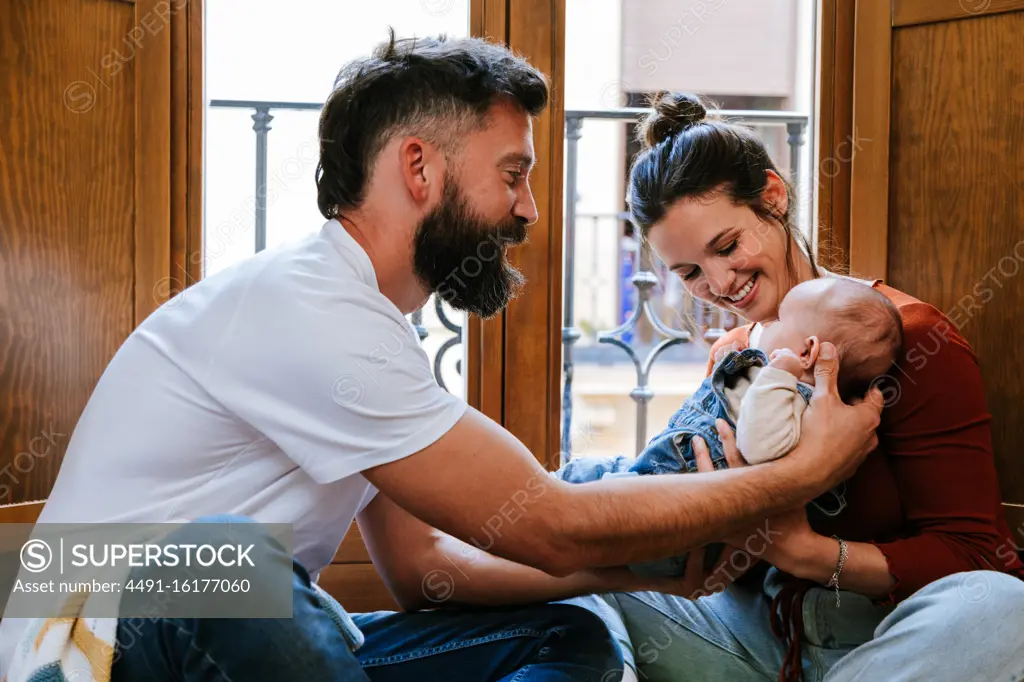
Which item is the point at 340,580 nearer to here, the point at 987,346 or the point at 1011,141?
the point at 987,346

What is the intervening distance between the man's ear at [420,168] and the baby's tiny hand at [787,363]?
56 cm

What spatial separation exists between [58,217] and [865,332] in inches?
60.3

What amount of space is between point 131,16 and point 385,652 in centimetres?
137

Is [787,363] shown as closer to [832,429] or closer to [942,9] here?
[832,429]

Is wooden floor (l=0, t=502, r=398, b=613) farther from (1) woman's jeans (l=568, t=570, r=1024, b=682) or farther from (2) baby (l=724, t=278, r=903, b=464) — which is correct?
(2) baby (l=724, t=278, r=903, b=464)

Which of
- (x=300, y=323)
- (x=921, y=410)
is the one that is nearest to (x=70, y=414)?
(x=300, y=323)

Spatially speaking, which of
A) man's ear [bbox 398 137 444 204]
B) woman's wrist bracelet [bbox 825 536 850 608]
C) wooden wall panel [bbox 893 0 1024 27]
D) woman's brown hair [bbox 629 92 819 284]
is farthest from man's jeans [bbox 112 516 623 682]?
wooden wall panel [bbox 893 0 1024 27]

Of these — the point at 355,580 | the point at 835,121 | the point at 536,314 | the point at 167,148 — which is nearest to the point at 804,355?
the point at 536,314

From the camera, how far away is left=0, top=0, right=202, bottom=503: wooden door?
70.6 inches

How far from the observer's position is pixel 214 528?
3.40ft

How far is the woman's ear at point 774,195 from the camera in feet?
5.18

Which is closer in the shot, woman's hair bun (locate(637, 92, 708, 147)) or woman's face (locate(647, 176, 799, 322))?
woman's face (locate(647, 176, 799, 322))

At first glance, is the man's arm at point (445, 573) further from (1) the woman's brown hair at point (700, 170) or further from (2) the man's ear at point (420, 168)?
(1) the woman's brown hair at point (700, 170)

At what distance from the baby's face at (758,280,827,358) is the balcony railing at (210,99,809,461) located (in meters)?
0.62
